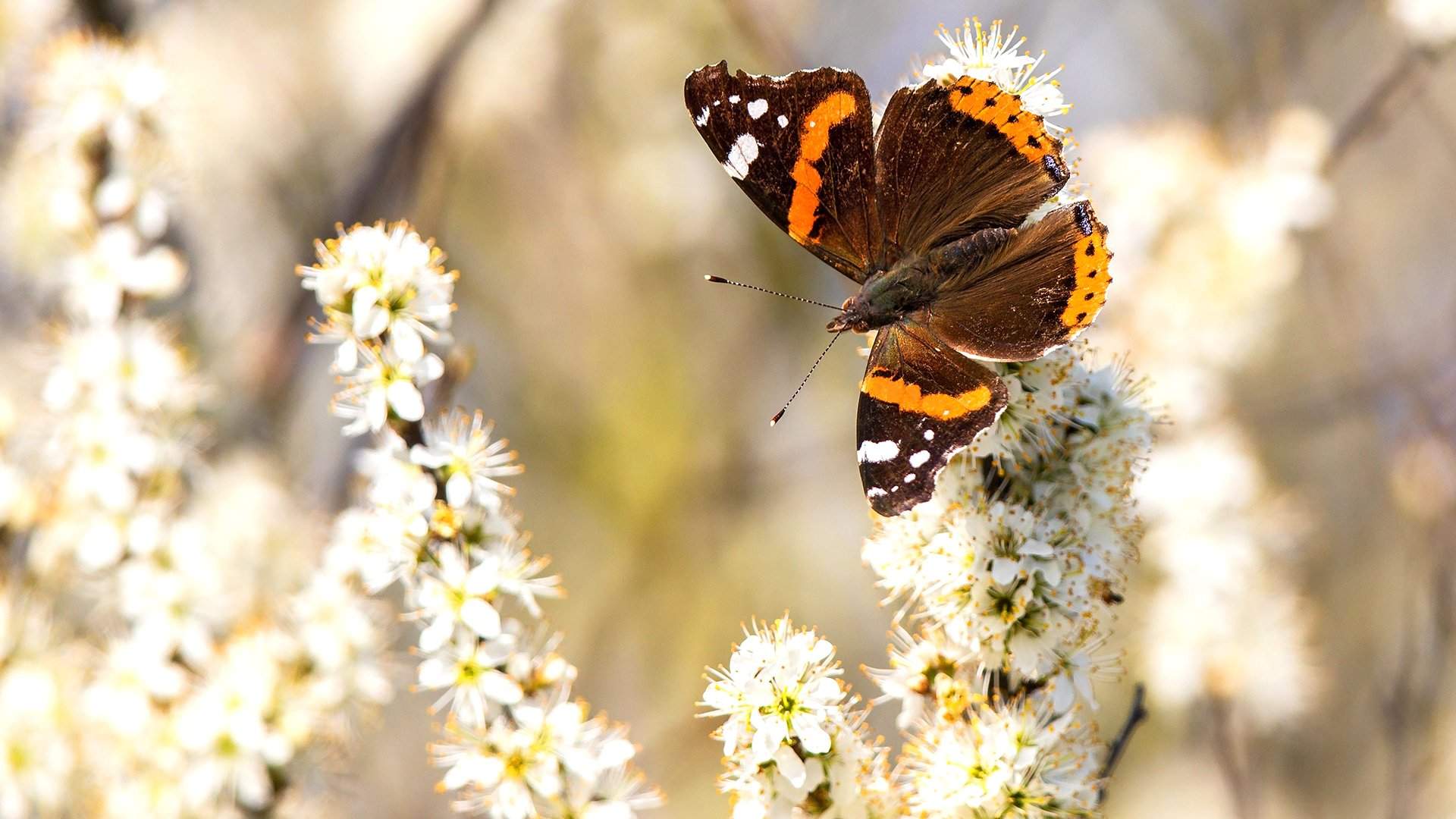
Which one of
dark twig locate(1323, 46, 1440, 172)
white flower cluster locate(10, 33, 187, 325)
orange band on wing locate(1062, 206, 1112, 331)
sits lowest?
orange band on wing locate(1062, 206, 1112, 331)

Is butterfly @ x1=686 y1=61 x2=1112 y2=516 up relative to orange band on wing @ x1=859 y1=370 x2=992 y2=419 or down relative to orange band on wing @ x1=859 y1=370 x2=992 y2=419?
up

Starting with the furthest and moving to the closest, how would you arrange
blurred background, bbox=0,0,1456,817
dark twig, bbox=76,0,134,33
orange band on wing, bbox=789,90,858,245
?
blurred background, bbox=0,0,1456,817 → dark twig, bbox=76,0,134,33 → orange band on wing, bbox=789,90,858,245

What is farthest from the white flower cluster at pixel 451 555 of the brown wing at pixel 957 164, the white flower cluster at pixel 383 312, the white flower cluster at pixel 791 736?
the brown wing at pixel 957 164

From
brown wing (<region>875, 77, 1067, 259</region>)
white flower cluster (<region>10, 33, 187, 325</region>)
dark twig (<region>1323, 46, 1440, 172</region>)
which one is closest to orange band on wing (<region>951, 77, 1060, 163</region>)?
brown wing (<region>875, 77, 1067, 259</region>)

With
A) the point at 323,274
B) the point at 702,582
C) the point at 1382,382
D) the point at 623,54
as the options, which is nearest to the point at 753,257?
the point at 623,54

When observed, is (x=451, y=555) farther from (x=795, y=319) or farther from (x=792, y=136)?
(x=795, y=319)

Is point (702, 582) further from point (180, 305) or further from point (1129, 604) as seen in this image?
point (180, 305)

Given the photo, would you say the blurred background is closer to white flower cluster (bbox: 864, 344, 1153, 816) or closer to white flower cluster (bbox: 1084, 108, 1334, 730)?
white flower cluster (bbox: 1084, 108, 1334, 730)

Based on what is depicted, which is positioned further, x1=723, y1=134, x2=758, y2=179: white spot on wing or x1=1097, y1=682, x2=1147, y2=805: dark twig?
x1=723, y1=134, x2=758, y2=179: white spot on wing

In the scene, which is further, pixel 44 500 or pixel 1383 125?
pixel 1383 125
